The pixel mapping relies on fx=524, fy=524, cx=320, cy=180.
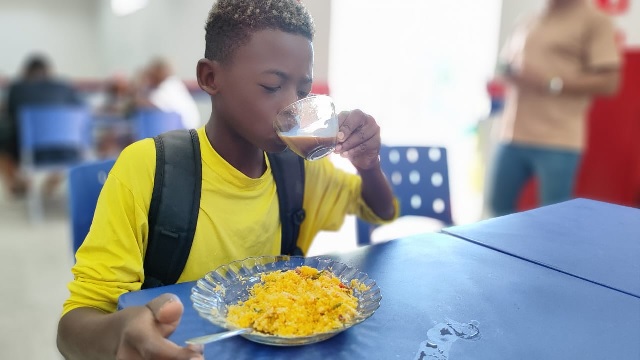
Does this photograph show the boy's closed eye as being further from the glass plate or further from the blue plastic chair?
the blue plastic chair

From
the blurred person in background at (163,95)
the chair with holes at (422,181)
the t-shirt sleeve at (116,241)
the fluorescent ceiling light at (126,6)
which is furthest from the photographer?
the fluorescent ceiling light at (126,6)

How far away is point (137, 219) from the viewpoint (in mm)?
933

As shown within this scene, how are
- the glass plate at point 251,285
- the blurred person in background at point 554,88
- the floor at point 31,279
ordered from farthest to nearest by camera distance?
the blurred person in background at point 554,88 → the floor at point 31,279 → the glass plate at point 251,285

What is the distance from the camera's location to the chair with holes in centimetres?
175

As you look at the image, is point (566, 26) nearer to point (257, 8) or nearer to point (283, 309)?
point (257, 8)

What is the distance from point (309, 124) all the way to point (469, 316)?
1.36ft

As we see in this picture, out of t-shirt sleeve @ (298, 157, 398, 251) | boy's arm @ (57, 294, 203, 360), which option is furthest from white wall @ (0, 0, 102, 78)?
boy's arm @ (57, 294, 203, 360)

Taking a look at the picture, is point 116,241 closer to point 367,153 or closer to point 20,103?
point 367,153

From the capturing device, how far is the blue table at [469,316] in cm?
72

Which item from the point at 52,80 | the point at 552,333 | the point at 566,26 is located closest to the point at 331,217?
the point at 552,333

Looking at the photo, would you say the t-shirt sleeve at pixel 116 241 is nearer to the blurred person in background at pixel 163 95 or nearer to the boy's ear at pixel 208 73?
the boy's ear at pixel 208 73

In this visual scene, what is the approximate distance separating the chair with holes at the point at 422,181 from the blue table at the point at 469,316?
683mm

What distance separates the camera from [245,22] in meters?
0.99

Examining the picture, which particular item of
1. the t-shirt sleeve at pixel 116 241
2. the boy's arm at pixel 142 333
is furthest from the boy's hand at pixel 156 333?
the t-shirt sleeve at pixel 116 241
